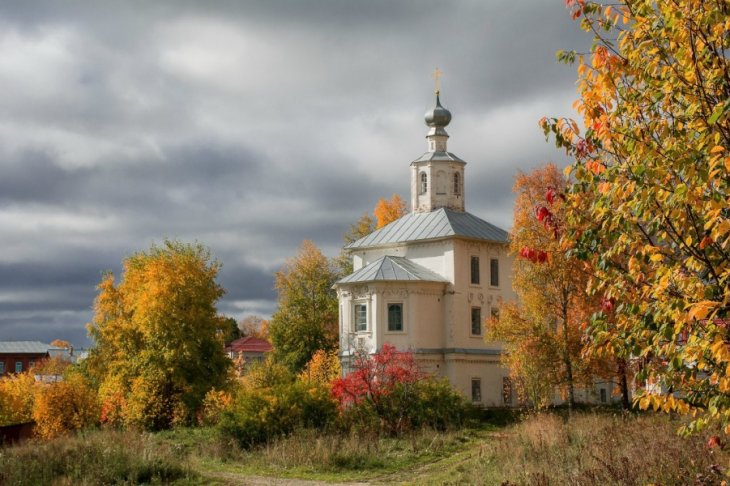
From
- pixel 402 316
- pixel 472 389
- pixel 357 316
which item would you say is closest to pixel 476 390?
pixel 472 389

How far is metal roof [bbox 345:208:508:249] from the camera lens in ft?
124

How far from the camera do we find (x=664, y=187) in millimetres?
6043

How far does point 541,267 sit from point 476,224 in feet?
46.7

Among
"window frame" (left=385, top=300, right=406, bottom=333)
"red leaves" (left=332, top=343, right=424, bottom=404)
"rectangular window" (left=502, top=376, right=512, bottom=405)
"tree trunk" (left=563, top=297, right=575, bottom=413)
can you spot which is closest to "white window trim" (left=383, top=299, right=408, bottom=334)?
"window frame" (left=385, top=300, right=406, bottom=333)

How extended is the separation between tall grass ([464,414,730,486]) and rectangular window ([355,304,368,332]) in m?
15.0

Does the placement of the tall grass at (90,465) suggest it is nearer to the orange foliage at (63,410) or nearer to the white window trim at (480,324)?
the orange foliage at (63,410)

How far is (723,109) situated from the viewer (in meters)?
5.52

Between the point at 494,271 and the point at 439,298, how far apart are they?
3.69 metres

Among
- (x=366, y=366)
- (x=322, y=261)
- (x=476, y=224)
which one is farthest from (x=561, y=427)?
(x=322, y=261)

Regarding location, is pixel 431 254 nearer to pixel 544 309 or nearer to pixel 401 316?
pixel 401 316

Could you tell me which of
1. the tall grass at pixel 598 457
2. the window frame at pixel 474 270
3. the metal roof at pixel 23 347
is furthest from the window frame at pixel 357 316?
the metal roof at pixel 23 347

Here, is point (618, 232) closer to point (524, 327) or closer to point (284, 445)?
point (284, 445)

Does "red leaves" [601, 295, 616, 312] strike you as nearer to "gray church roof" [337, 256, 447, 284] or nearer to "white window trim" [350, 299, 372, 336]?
"gray church roof" [337, 256, 447, 284]

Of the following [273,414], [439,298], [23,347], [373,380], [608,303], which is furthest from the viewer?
[23,347]
